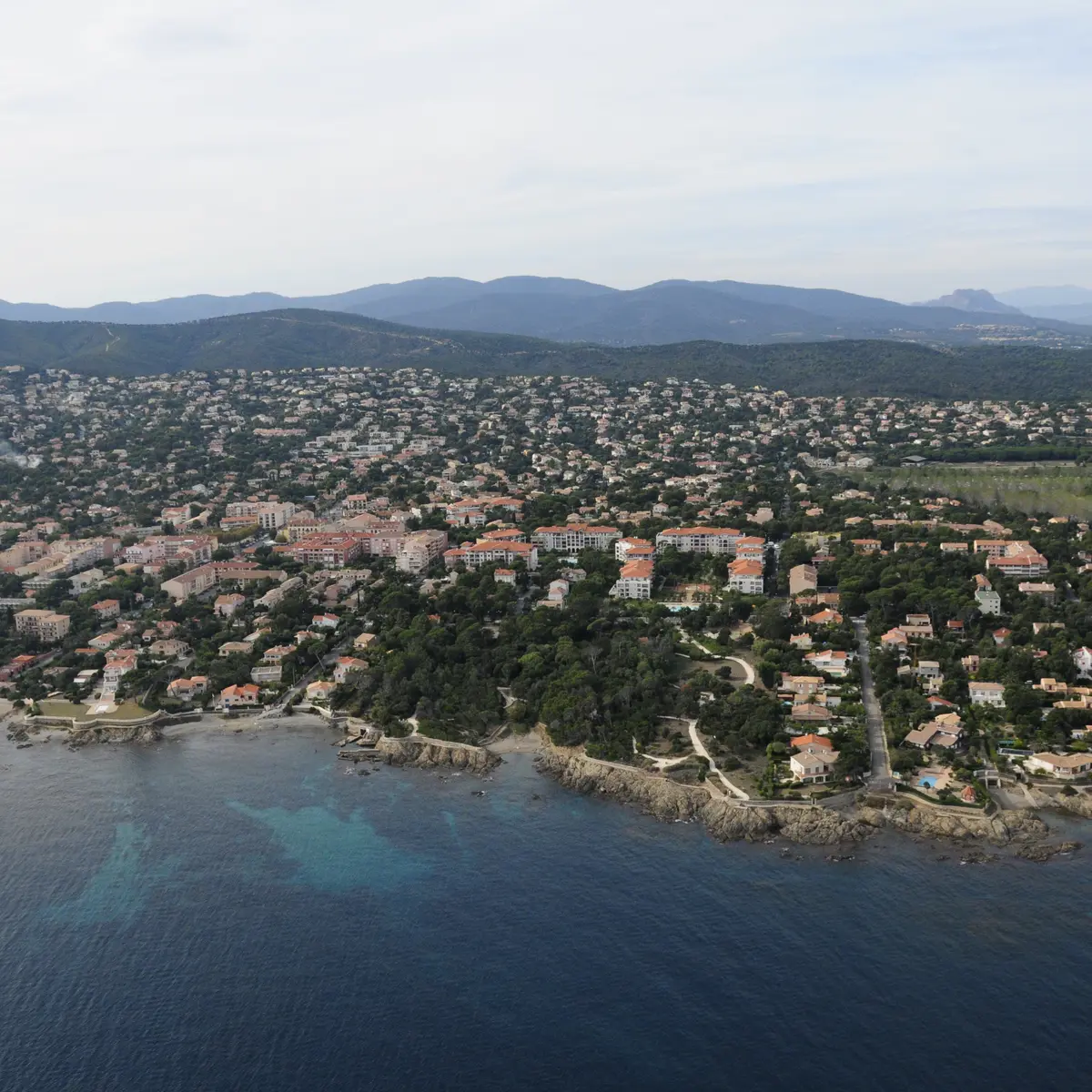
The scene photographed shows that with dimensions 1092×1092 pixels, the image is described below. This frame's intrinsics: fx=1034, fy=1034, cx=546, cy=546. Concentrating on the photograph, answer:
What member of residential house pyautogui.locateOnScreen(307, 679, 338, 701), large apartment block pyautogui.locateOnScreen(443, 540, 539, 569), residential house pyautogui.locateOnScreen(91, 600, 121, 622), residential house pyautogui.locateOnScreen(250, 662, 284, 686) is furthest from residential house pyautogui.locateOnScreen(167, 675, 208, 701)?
large apartment block pyautogui.locateOnScreen(443, 540, 539, 569)

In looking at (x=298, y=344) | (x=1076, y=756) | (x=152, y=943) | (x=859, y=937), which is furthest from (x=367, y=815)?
(x=298, y=344)

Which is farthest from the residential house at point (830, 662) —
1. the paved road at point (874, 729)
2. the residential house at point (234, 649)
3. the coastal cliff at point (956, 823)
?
the residential house at point (234, 649)

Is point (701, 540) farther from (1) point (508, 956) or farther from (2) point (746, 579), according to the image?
(1) point (508, 956)

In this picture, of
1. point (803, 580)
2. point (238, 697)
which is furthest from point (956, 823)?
point (238, 697)

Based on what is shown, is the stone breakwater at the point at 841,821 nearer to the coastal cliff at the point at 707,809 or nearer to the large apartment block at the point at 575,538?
the coastal cliff at the point at 707,809

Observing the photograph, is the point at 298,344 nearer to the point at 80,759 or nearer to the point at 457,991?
the point at 80,759
